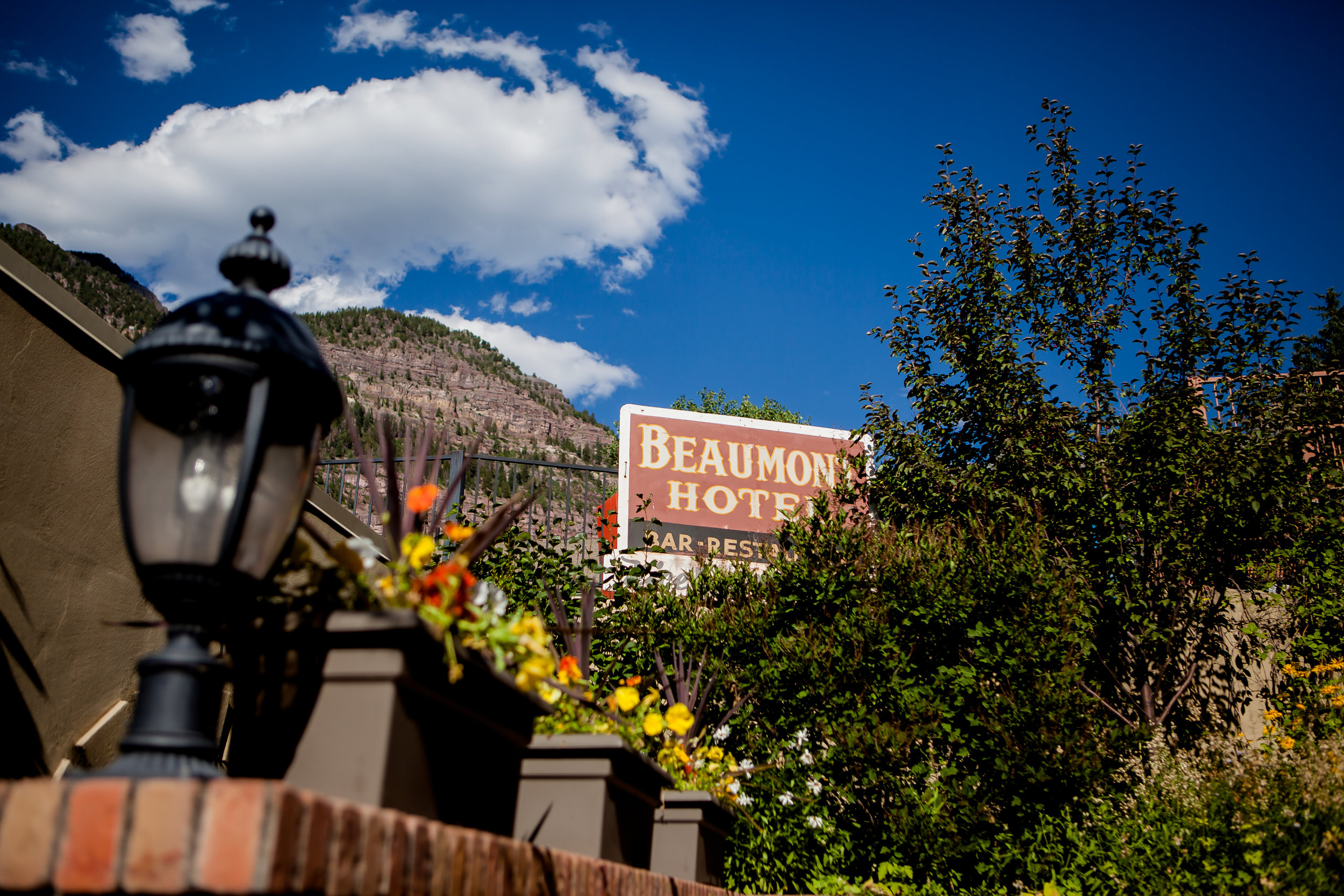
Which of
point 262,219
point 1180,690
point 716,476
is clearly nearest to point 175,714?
point 262,219

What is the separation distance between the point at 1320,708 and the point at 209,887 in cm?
773

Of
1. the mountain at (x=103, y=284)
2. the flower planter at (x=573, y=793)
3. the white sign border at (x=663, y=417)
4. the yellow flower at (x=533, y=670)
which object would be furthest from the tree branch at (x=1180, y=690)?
the mountain at (x=103, y=284)

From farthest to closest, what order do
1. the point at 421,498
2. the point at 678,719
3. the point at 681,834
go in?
1. the point at 681,834
2. the point at 678,719
3. the point at 421,498

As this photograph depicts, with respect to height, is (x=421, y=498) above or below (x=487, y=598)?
above

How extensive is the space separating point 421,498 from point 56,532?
9.07 ft

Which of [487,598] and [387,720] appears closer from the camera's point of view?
[387,720]

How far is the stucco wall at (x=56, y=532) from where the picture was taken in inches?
133

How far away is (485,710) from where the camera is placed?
176cm

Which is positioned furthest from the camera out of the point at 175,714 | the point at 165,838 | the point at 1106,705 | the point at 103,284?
the point at 103,284

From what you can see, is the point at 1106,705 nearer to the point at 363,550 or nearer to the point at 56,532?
the point at 363,550

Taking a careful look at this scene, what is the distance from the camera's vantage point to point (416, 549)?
5.67 feet

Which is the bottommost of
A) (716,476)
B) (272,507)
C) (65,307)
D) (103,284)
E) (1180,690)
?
(1180,690)

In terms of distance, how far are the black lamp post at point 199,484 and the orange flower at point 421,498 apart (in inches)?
15.0

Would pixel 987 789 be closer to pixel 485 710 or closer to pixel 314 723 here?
pixel 485 710
